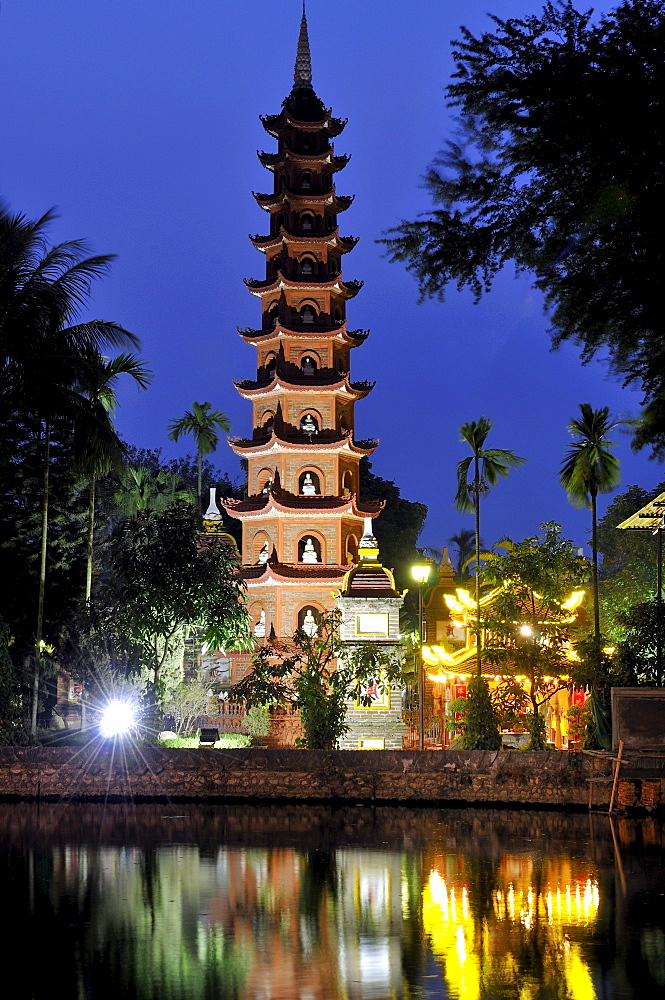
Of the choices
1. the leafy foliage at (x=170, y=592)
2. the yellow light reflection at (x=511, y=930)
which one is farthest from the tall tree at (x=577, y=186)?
the leafy foliage at (x=170, y=592)

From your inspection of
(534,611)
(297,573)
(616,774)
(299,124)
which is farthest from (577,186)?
(299,124)

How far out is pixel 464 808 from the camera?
2130 cm

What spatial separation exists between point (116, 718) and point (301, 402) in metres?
21.2

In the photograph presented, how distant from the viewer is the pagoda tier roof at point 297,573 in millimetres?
43344

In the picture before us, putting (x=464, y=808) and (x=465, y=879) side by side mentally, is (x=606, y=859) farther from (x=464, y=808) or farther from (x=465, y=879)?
(x=464, y=808)

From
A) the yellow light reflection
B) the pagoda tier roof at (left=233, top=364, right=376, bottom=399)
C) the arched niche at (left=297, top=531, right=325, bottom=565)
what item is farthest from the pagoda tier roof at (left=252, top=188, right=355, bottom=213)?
the yellow light reflection

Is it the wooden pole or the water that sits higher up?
the wooden pole

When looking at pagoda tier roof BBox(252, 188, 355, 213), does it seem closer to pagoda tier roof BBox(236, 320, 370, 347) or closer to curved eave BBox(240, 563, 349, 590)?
pagoda tier roof BBox(236, 320, 370, 347)

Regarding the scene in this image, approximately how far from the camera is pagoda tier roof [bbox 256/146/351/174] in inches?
1836

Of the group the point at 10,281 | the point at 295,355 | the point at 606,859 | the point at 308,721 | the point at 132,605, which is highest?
the point at 295,355

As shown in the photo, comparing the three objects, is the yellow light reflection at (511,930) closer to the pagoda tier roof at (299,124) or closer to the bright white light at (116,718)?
the bright white light at (116,718)

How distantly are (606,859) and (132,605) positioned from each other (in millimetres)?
15946

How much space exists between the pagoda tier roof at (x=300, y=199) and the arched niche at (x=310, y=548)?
1333cm

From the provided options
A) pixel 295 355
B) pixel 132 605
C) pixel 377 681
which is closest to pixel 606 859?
pixel 377 681
